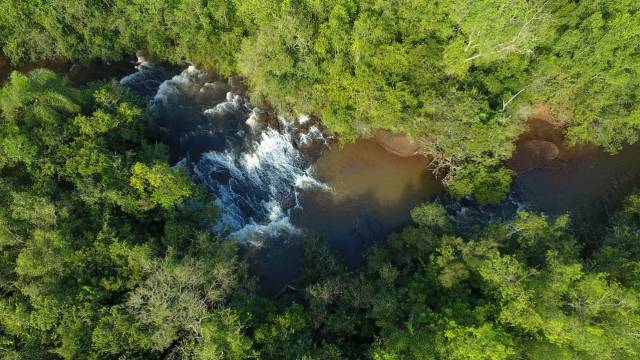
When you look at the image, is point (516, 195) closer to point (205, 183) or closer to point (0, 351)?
point (205, 183)

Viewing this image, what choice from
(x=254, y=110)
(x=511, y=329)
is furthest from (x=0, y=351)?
(x=511, y=329)

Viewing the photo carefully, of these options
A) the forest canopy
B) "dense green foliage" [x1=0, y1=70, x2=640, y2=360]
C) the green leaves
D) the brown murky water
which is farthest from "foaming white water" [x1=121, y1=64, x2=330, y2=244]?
the green leaves

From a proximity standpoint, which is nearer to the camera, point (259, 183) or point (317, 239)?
point (317, 239)

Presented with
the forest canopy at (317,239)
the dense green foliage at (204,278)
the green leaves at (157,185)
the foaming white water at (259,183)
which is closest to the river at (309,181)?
the foaming white water at (259,183)

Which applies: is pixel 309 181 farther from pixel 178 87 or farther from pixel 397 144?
pixel 178 87

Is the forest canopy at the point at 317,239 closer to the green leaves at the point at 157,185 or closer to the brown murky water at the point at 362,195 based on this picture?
the green leaves at the point at 157,185

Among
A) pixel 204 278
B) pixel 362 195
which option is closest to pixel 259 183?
pixel 362 195
